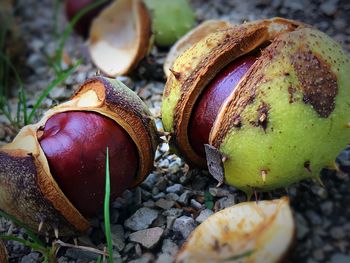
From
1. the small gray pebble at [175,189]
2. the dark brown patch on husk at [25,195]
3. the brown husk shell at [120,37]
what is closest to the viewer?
the dark brown patch on husk at [25,195]

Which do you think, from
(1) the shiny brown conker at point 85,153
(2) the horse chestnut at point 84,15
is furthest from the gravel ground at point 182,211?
(2) the horse chestnut at point 84,15

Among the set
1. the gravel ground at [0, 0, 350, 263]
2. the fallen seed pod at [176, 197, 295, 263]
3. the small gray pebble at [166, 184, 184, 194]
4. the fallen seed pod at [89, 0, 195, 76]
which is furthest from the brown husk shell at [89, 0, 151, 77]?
the fallen seed pod at [176, 197, 295, 263]

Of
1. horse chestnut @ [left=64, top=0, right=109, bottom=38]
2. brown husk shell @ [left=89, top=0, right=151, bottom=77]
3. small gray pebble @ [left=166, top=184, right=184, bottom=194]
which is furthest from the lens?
horse chestnut @ [left=64, top=0, right=109, bottom=38]

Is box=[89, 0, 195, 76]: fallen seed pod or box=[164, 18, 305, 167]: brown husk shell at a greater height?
box=[164, 18, 305, 167]: brown husk shell

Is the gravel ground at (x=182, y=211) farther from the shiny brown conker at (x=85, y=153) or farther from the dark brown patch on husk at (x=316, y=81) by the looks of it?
the dark brown patch on husk at (x=316, y=81)

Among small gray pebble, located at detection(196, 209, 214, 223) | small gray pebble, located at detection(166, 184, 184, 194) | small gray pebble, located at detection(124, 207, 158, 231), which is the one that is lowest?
small gray pebble, located at detection(124, 207, 158, 231)

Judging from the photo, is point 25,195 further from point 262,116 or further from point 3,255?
point 262,116

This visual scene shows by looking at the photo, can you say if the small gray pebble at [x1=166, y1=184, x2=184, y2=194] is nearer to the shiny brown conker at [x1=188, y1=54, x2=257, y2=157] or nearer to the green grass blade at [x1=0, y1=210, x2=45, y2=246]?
the shiny brown conker at [x1=188, y1=54, x2=257, y2=157]
